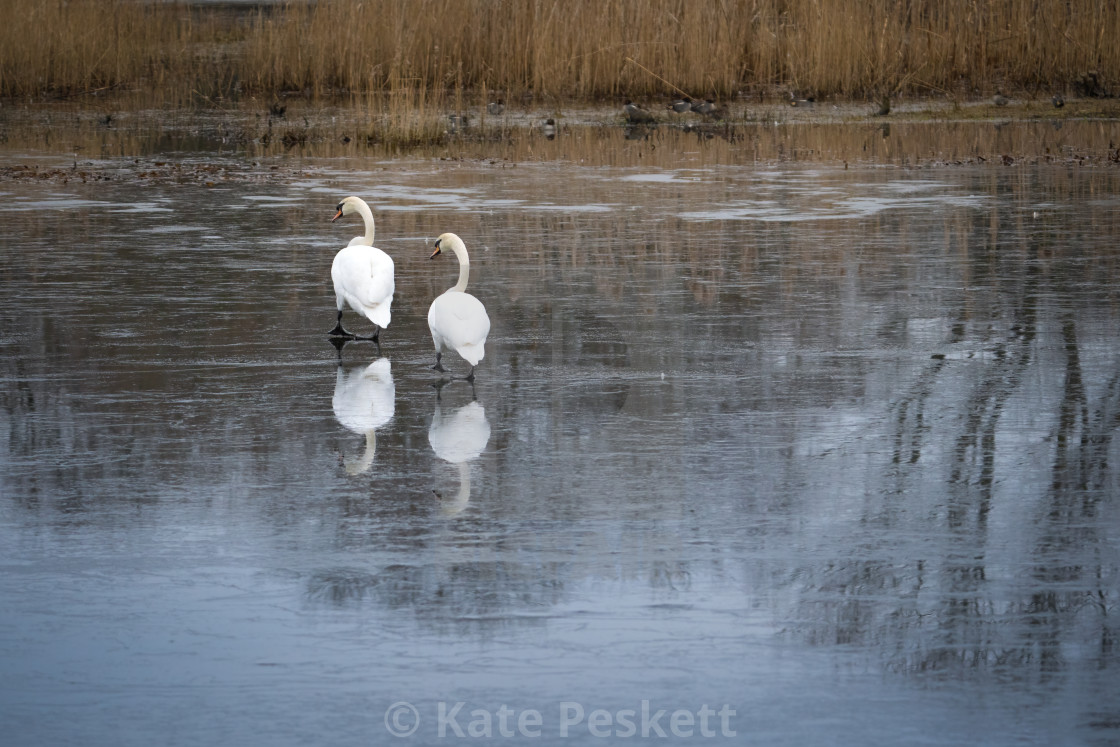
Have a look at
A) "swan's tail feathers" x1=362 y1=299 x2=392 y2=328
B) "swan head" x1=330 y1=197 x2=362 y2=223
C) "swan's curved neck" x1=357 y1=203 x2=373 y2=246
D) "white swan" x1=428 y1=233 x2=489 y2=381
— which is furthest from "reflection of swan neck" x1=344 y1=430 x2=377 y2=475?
"swan head" x1=330 y1=197 x2=362 y2=223

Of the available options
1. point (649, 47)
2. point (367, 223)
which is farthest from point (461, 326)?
point (649, 47)

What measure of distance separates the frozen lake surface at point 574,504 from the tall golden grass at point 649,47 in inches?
546

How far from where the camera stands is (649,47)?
1005 inches

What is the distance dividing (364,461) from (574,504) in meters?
1.08

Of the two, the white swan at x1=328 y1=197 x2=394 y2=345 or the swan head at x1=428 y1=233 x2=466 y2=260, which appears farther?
the swan head at x1=428 y1=233 x2=466 y2=260

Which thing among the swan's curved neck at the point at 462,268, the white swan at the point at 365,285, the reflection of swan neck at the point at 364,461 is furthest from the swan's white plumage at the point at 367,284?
the reflection of swan neck at the point at 364,461

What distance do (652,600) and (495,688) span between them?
2.60 feet

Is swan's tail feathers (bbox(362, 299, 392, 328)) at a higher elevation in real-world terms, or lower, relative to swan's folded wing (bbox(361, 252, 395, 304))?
lower

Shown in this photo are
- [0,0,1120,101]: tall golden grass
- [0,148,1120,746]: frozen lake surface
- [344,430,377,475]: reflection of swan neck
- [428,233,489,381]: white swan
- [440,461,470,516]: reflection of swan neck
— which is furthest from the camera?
[0,0,1120,101]: tall golden grass

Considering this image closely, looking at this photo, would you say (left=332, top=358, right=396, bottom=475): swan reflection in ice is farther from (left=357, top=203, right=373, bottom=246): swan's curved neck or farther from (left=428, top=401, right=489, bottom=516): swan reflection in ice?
(left=357, top=203, right=373, bottom=246): swan's curved neck

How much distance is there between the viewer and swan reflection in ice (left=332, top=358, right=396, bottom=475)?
6.56m

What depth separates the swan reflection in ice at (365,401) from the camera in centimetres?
656

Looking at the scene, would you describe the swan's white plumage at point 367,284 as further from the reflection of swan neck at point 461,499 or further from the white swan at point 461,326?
the reflection of swan neck at point 461,499

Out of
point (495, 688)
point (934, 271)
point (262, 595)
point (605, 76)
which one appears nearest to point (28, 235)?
point (934, 271)
